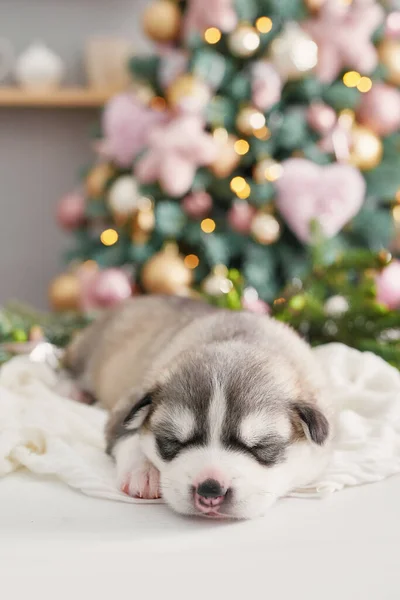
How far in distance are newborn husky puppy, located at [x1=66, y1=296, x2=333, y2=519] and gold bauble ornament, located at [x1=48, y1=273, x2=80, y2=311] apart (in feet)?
7.36

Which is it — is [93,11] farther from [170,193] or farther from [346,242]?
[346,242]

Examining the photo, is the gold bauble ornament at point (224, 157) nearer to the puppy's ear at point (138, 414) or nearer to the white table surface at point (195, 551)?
the puppy's ear at point (138, 414)

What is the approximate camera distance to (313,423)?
1554 millimetres

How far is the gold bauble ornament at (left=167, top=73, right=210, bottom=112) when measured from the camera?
3.58 metres

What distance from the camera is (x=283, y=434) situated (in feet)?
5.01

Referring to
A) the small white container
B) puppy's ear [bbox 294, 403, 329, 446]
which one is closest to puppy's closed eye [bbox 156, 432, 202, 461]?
puppy's ear [bbox 294, 403, 329, 446]

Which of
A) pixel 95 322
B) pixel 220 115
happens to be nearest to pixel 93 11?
pixel 220 115

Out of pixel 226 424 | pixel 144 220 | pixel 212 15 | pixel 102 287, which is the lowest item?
pixel 102 287

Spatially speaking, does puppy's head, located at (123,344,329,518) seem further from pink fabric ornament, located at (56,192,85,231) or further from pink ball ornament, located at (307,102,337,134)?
pink fabric ornament, located at (56,192,85,231)

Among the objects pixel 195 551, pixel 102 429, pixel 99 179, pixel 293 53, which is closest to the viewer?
pixel 195 551

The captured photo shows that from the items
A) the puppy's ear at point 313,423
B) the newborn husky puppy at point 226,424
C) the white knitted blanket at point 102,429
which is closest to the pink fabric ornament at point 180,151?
the white knitted blanket at point 102,429

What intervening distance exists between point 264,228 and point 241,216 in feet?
0.43

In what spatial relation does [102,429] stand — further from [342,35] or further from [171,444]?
[342,35]

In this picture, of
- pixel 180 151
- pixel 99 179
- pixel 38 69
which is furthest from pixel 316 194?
pixel 38 69
